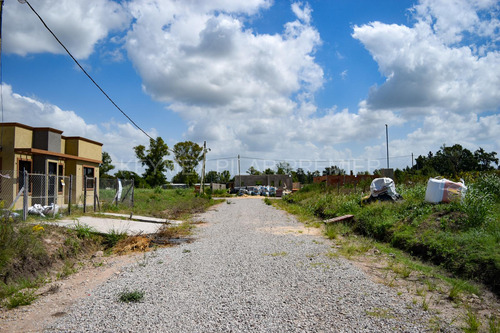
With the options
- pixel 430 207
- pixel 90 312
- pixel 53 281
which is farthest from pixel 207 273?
pixel 430 207

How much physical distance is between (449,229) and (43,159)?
18993mm

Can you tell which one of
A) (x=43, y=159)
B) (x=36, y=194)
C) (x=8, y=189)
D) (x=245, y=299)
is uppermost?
(x=43, y=159)

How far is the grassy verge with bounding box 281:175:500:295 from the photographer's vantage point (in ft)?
26.8

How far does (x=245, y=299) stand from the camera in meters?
6.07

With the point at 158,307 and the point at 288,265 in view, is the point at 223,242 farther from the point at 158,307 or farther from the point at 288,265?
the point at 158,307

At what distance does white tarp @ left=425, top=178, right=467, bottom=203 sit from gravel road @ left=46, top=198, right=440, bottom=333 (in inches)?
251

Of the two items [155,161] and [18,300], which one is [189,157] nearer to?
[155,161]

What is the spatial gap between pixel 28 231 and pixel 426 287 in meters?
9.03

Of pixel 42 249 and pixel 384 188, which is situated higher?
pixel 384 188

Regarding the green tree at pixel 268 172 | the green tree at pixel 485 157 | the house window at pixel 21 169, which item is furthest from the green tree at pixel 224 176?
the house window at pixel 21 169

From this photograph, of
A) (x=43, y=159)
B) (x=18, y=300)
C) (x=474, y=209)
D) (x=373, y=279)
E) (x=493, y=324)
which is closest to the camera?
(x=493, y=324)

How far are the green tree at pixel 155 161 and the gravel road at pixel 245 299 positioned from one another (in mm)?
56463

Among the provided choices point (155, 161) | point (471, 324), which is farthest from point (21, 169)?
point (155, 161)

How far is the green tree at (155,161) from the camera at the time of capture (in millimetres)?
64500
